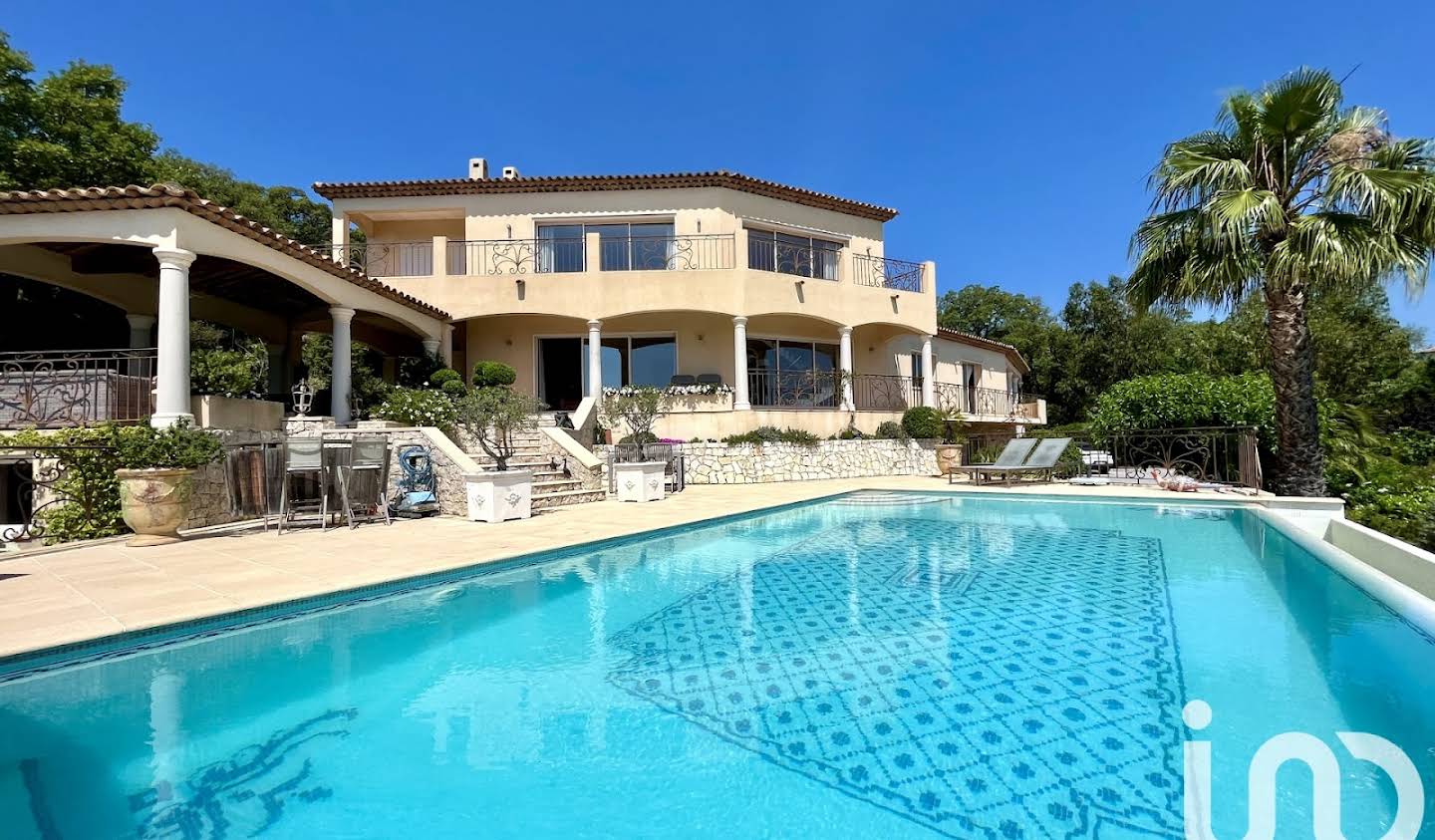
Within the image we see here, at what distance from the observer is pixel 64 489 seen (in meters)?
7.47

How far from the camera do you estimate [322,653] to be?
13.6 ft

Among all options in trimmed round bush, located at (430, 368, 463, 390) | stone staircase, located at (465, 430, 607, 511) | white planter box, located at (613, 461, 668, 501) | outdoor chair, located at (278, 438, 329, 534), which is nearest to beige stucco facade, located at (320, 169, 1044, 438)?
trimmed round bush, located at (430, 368, 463, 390)

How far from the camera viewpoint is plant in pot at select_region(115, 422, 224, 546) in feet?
23.9

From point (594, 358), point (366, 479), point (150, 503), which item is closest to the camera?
point (150, 503)

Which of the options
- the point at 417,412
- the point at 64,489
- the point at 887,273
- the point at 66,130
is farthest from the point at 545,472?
the point at 66,130

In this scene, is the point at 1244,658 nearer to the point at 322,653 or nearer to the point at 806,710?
the point at 806,710

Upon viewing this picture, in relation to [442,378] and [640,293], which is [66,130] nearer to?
[442,378]

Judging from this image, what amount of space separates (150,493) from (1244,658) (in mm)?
10717

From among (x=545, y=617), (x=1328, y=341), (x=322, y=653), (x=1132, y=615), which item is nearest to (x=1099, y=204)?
(x=1328, y=341)

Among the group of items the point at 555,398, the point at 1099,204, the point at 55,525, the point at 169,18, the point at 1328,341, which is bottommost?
the point at 55,525

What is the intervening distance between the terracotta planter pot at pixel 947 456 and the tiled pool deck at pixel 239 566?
270 inches

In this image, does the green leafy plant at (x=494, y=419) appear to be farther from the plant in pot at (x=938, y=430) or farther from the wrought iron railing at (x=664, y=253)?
the plant in pot at (x=938, y=430)

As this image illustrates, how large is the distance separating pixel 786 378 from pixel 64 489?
589 inches

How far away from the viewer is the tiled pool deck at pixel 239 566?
421 cm
